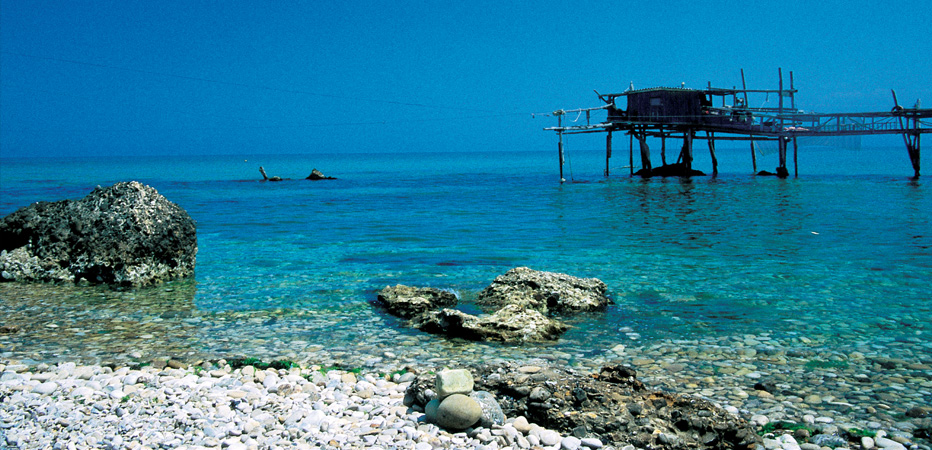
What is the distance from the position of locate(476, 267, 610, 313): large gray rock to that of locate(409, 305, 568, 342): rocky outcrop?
808mm

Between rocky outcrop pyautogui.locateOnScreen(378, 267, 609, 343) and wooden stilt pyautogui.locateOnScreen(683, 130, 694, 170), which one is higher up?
→ wooden stilt pyautogui.locateOnScreen(683, 130, 694, 170)

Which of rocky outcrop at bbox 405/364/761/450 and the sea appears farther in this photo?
the sea

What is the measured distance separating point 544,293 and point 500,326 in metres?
1.62

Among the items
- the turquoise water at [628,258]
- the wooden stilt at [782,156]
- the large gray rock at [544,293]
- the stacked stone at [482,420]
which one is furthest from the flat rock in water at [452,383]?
the wooden stilt at [782,156]

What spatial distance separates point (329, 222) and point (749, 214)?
14.2 m

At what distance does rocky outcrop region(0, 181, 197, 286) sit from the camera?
38.5 ft

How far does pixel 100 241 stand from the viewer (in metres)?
11.8

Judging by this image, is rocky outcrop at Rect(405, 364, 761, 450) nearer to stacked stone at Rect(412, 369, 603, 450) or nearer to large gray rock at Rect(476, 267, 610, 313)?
stacked stone at Rect(412, 369, 603, 450)

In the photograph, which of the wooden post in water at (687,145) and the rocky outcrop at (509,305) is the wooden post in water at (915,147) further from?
the rocky outcrop at (509,305)

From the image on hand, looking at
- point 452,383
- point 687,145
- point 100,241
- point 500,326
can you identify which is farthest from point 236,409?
point 687,145

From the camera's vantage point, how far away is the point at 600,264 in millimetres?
13523

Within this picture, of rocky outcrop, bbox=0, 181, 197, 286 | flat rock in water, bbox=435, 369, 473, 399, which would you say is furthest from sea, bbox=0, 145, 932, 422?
flat rock in water, bbox=435, 369, 473, 399

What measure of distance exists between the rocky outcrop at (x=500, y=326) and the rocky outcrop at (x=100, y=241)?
20.2ft

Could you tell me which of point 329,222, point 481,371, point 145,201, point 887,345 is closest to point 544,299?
point 481,371
